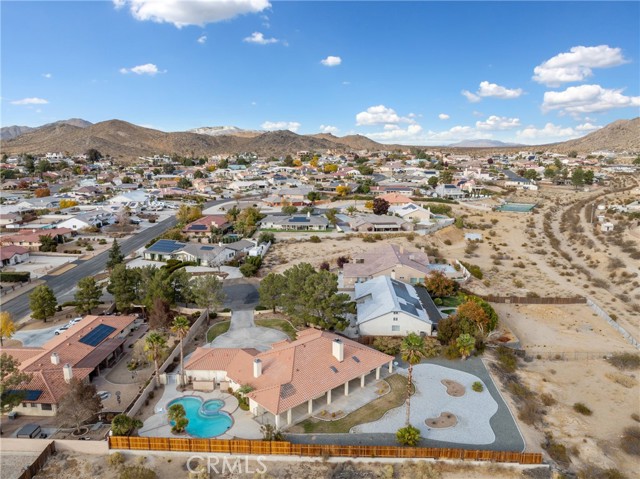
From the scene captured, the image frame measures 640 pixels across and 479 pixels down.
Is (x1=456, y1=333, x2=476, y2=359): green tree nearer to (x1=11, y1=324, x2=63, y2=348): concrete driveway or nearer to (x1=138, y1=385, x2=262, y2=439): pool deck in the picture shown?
(x1=138, y1=385, x2=262, y2=439): pool deck

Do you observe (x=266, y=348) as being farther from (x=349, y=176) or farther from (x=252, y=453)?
(x=349, y=176)

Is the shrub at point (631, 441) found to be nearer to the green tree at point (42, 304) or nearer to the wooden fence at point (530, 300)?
the wooden fence at point (530, 300)

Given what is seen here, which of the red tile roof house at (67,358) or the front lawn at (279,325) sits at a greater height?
the red tile roof house at (67,358)

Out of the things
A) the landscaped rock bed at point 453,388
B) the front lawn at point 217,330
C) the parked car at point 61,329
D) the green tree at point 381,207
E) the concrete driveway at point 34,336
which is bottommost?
the landscaped rock bed at point 453,388

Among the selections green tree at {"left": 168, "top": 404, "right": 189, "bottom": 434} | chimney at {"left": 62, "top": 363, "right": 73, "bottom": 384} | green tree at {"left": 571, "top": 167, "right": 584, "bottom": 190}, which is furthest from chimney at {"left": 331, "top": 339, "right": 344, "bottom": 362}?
green tree at {"left": 571, "top": 167, "right": 584, "bottom": 190}

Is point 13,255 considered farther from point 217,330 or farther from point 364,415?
point 364,415

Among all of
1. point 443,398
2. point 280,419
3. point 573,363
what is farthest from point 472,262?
point 280,419

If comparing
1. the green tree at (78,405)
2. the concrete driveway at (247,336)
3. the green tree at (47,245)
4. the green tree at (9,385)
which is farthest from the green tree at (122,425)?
the green tree at (47,245)
